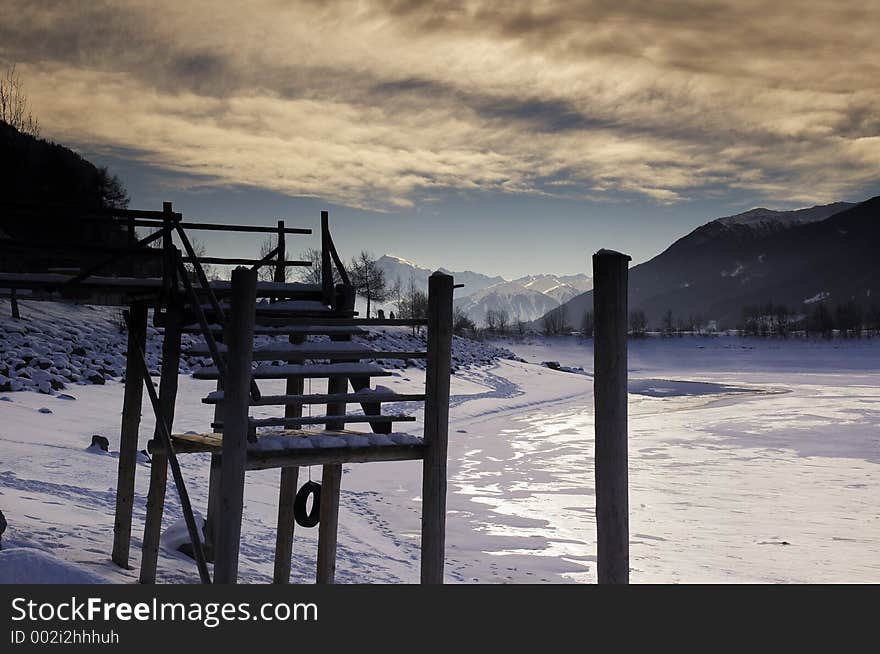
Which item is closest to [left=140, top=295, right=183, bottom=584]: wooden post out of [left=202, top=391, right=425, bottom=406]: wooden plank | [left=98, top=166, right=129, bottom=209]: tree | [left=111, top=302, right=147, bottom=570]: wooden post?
[left=111, top=302, right=147, bottom=570]: wooden post

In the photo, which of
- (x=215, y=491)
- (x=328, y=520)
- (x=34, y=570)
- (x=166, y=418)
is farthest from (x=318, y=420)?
(x=34, y=570)

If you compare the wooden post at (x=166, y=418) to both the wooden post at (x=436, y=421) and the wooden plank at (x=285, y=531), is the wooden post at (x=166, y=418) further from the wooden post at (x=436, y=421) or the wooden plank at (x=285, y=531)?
the wooden post at (x=436, y=421)

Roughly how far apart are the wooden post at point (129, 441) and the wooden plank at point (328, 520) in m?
2.09

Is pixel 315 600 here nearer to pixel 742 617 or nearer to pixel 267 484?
pixel 742 617

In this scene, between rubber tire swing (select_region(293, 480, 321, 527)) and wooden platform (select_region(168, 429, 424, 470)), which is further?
rubber tire swing (select_region(293, 480, 321, 527))

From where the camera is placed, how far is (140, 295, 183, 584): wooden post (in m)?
8.30

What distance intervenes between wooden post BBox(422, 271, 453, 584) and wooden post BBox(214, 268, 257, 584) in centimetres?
178

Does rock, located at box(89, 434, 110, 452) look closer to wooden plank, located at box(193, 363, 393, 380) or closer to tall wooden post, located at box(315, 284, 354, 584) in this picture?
tall wooden post, located at box(315, 284, 354, 584)

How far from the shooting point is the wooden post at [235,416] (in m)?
6.53

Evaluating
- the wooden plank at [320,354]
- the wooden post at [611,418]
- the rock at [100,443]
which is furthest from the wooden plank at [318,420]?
the rock at [100,443]

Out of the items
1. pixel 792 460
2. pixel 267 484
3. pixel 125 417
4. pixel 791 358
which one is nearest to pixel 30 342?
pixel 267 484

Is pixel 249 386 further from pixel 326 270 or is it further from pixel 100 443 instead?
pixel 100 443

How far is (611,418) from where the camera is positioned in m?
6.65

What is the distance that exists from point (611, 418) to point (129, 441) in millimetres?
5610
